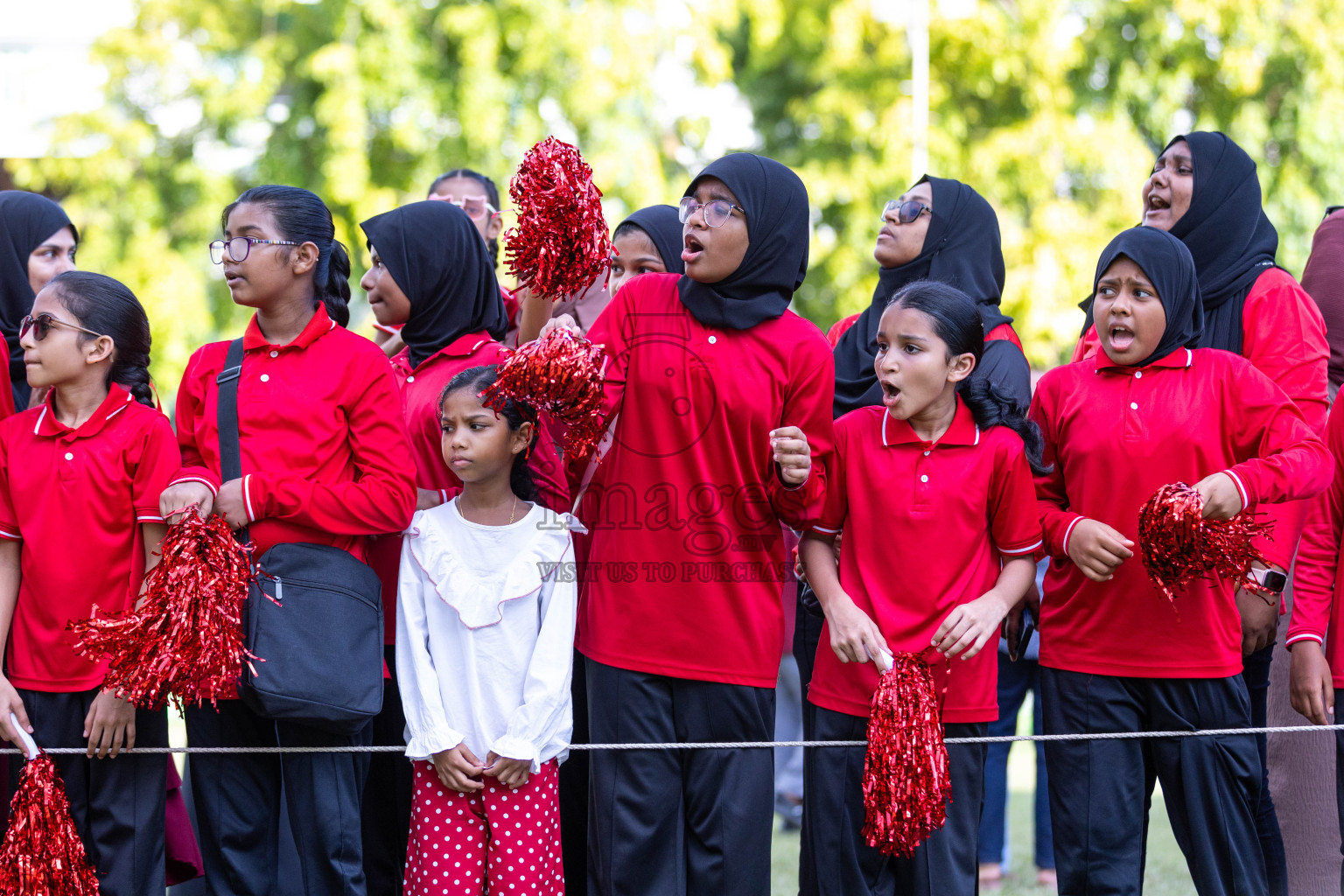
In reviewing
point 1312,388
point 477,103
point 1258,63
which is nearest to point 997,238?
point 1312,388

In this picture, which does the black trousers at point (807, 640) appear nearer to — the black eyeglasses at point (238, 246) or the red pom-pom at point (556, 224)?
the red pom-pom at point (556, 224)

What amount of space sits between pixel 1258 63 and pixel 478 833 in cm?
1290

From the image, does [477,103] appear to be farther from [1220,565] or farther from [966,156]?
[1220,565]

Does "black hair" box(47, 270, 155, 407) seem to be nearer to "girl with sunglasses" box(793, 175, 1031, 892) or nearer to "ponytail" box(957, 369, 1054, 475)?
"girl with sunglasses" box(793, 175, 1031, 892)

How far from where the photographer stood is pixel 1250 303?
13.4 ft

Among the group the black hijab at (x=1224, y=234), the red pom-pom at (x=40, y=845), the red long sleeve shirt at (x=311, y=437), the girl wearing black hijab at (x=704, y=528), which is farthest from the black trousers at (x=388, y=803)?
the black hijab at (x=1224, y=234)

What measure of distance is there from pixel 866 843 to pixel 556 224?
1943 millimetres

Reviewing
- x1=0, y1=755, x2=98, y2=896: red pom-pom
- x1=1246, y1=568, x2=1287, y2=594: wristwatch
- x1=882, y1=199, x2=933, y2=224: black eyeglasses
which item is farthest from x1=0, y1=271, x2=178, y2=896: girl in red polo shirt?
x1=1246, y1=568, x2=1287, y2=594: wristwatch

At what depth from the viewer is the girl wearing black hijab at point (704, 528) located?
3.43m

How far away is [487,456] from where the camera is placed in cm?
364

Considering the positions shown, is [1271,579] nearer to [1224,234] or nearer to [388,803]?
[1224,234]

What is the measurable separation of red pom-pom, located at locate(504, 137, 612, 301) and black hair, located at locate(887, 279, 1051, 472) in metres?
0.95

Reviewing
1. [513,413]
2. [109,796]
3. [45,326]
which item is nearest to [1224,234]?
[513,413]

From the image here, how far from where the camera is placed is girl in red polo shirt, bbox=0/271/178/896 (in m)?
3.46
